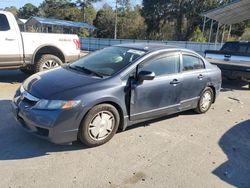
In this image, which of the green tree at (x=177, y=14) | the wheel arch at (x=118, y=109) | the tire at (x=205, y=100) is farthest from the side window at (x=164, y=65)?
the green tree at (x=177, y=14)

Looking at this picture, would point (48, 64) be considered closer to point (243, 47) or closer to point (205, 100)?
point (205, 100)

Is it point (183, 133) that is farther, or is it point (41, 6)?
point (41, 6)

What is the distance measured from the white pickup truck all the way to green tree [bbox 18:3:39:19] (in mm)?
82555

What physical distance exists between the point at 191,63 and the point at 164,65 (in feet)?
3.05

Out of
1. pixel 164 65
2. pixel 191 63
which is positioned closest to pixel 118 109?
pixel 164 65

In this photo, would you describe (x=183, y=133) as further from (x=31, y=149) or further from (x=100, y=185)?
(x=31, y=149)

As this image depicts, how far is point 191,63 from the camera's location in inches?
233

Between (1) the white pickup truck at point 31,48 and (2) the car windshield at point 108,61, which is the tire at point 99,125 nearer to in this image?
(2) the car windshield at point 108,61

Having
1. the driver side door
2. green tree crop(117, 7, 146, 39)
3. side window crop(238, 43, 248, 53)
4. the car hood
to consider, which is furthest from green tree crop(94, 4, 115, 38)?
the car hood

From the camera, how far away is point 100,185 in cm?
344

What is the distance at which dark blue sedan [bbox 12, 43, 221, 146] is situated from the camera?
3988 millimetres

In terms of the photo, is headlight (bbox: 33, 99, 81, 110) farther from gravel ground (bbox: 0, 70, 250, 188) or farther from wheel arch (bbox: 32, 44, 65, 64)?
wheel arch (bbox: 32, 44, 65, 64)

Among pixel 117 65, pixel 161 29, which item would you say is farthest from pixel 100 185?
pixel 161 29

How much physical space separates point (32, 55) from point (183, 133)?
5.29m
